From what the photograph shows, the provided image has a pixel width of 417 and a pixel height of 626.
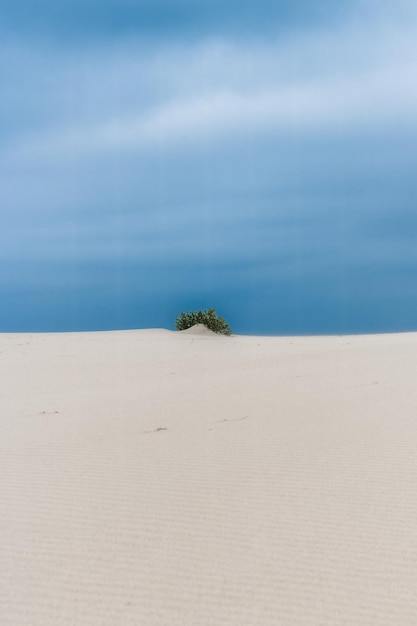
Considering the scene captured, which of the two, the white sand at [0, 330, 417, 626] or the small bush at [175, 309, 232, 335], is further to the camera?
the small bush at [175, 309, 232, 335]

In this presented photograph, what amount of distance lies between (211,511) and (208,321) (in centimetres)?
1597

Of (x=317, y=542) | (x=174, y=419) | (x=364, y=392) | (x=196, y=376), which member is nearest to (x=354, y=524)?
(x=317, y=542)

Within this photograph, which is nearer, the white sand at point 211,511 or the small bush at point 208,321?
the white sand at point 211,511

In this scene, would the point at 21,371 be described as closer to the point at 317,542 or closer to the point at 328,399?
the point at 328,399

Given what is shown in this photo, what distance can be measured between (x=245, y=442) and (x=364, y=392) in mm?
2604

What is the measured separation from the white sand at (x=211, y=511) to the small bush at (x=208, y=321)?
1270 cm

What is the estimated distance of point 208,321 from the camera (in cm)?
1875

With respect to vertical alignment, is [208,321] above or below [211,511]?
above

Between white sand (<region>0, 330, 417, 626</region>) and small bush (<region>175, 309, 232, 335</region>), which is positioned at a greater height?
small bush (<region>175, 309, 232, 335</region>)

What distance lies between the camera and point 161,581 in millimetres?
2178

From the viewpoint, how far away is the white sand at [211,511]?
81.4 inches

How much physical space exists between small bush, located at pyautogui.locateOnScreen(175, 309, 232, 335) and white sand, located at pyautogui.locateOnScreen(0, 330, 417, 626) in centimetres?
1270

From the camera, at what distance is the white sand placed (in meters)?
2.07

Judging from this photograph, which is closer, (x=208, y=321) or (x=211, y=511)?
(x=211, y=511)
